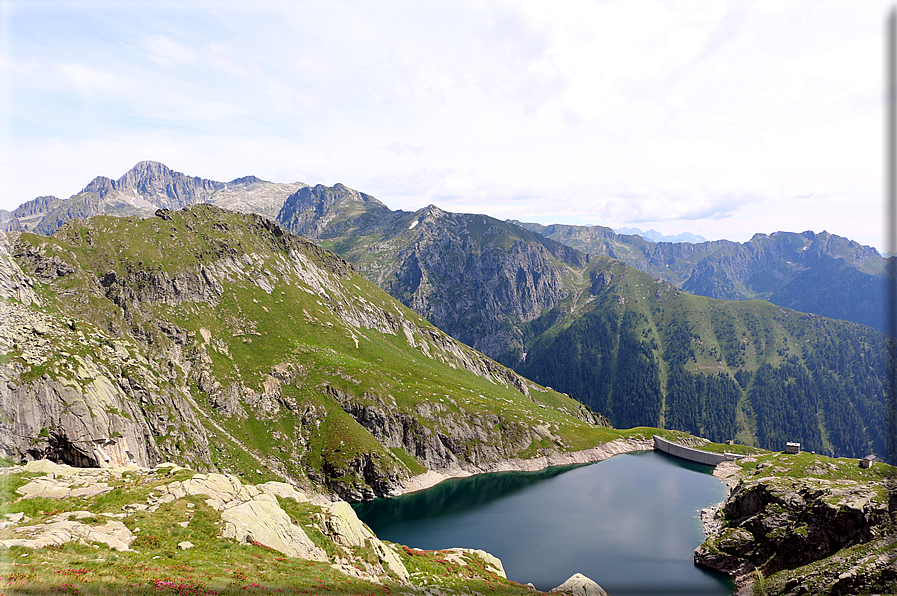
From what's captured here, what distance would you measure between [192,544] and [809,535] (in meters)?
89.7

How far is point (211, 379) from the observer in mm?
134625

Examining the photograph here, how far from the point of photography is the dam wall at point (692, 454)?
561 feet

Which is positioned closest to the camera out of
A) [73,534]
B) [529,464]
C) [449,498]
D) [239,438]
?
[73,534]

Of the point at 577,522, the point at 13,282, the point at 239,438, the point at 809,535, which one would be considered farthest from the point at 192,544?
the point at 13,282

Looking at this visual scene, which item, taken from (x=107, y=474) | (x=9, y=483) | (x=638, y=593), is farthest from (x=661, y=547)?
(x=9, y=483)

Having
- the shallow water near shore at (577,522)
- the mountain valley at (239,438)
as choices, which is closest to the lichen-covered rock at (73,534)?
the mountain valley at (239,438)

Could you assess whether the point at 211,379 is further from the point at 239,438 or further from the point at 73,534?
the point at 73,534

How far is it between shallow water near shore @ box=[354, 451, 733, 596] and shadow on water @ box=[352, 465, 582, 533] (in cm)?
29

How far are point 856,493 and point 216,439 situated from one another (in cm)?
14048

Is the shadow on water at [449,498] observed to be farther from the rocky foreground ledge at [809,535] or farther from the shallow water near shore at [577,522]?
the rocky foreground ledge at [809,535]

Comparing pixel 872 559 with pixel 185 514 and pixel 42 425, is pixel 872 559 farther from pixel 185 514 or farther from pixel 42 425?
pixel 42 425

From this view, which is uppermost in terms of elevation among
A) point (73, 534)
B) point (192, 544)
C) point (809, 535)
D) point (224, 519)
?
point (73, 534)

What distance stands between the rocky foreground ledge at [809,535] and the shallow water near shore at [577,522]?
676 centimetres

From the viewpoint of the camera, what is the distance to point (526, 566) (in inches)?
3314
